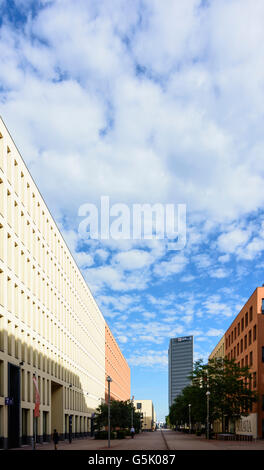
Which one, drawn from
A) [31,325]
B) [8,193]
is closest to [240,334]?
[31,325]

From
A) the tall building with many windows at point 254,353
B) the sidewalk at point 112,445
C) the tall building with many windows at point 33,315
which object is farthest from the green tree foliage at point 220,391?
the tall building with many windows at point 33,315

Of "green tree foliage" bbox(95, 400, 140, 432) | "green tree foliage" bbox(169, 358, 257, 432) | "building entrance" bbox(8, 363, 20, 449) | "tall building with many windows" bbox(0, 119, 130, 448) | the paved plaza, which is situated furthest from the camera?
"green tree foliage" bbox(95, 400, 140, 432)

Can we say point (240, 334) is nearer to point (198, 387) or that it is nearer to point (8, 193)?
point (198, 387)

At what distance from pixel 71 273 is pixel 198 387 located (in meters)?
23.3

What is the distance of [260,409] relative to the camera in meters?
72.6

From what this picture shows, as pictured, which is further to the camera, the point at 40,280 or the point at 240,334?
the point at 240,334

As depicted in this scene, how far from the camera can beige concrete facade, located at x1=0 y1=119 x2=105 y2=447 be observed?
44438 mm

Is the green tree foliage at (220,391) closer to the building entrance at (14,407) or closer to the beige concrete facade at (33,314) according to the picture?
the beige concrete facade at (33,314)

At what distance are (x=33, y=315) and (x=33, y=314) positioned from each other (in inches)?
3.8

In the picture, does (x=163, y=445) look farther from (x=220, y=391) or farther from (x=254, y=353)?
(x=254, y=353)

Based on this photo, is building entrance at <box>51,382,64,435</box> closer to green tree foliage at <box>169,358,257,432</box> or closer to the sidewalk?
the sidewalk

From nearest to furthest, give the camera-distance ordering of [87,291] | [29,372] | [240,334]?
[29,372], [240,334], [87,291]

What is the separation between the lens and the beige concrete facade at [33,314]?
4444 cm

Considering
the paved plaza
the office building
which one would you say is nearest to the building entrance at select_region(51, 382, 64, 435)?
the paved plaza
